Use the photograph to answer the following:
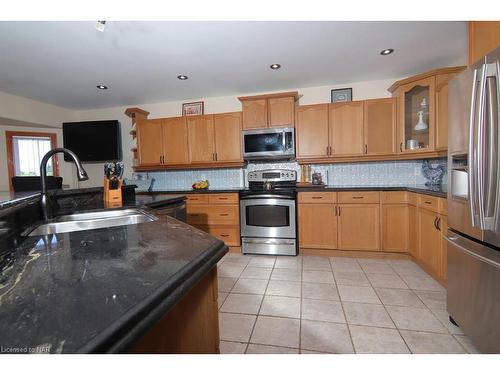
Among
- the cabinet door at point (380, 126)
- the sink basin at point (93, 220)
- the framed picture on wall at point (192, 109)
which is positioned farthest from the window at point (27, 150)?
the cabinet door at point (380, 126)

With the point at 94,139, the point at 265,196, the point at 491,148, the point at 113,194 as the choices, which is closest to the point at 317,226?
the point at 265,196

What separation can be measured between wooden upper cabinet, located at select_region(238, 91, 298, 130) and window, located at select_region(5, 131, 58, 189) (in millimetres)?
3522

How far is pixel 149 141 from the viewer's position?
376cm

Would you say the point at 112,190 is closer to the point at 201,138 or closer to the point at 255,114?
the point at 201,138

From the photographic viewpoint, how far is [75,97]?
11.8ft

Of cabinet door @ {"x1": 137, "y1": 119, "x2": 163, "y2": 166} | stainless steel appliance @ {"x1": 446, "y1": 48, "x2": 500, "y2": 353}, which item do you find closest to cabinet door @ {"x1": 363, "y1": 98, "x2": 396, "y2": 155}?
stainless steel appliance @ {"x1": 446, "y1": 48, "x2": 500, "y2": 353}

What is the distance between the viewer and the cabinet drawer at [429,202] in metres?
2.16

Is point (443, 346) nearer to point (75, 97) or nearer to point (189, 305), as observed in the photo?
point (189, 305)

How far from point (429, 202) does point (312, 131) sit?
1569mm

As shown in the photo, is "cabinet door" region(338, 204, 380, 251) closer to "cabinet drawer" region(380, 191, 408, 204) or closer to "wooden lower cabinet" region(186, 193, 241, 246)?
"cabinet drawer" region(380, 191, 408, 204)

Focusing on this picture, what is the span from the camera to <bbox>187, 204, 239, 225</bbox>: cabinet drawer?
328 centimetres

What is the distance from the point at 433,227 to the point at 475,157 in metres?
1.18

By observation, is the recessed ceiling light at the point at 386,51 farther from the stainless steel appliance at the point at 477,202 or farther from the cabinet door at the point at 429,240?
the cabinet door at the point at 429,240

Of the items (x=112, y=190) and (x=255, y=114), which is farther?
(x=255, y=114)
